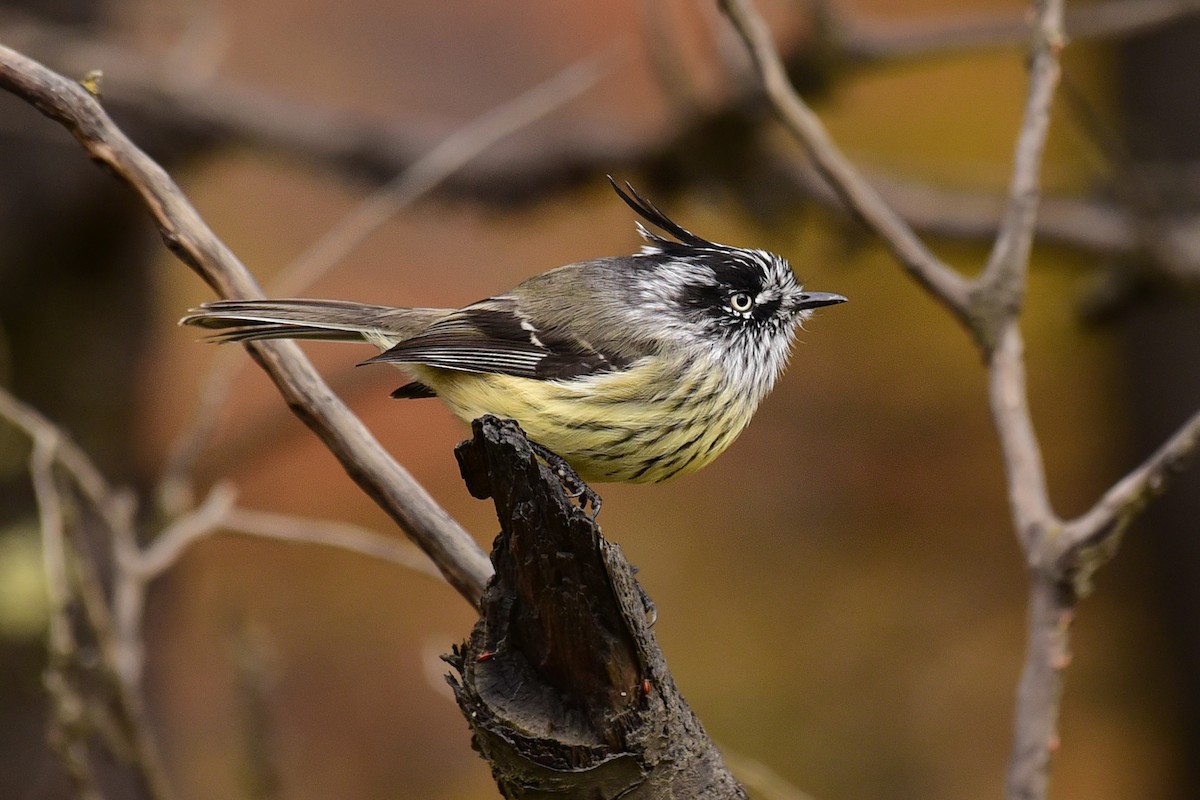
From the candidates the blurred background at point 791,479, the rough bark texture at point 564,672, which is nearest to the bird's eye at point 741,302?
the rough bark texture at point 564,672

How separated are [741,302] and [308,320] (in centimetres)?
125

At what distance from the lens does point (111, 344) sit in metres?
5.62

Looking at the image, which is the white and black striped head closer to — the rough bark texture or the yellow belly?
the yellow belly

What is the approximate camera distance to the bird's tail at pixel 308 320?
284 centimetres

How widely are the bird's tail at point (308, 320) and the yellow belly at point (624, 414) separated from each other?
26cm

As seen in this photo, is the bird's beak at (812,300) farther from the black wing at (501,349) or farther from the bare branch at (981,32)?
the bare branch at (981,32)

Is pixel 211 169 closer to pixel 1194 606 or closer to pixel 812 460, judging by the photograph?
pixel 812 460

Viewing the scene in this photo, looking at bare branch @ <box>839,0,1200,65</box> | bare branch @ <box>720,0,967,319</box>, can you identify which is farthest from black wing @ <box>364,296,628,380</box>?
bare branch @ <box>839,0,1200,65</box>

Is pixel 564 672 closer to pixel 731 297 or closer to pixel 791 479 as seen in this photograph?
pixel 731 297

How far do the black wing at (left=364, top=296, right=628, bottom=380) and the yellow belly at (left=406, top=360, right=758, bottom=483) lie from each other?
0.05 metres

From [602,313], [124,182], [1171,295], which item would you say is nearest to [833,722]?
[1171,295]

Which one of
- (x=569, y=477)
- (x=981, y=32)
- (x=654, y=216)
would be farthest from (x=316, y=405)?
(x=981, y=32)

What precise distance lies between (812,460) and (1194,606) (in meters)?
2.52

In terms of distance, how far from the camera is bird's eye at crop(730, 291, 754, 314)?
3.63 metres
